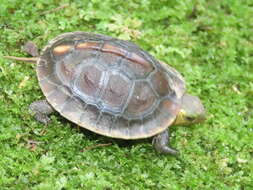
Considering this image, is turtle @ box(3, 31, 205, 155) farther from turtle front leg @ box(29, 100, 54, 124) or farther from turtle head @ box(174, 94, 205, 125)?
turtle head @ box(174, 94, 205, 125)

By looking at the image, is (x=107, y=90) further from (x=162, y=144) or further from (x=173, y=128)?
(x=173, y=128)

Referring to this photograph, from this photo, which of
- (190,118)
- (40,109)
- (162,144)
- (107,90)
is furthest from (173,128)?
(40,109)

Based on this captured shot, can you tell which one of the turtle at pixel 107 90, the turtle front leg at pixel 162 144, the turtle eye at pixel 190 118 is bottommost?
the turtle front leg at pixel 162 144

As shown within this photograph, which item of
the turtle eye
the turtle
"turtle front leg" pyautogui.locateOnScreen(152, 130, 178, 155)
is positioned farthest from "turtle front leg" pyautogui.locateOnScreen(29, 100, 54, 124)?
the turtle eye

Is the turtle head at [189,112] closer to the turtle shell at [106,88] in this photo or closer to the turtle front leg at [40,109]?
the turtle shell at [106,88]

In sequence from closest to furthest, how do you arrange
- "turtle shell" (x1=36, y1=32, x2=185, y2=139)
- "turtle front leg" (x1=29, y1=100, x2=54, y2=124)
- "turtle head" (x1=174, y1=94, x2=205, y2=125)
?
"turtle shell" (x1=36, y1=32, x2=185, y2=139) < "turtle front leg" (x1=29, y1=100, x2=54, y2=124) < "turtle head" (x1=174, y1=94, x2=205, y2=125)

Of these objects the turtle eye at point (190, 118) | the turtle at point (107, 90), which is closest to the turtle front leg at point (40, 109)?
the turtle at point (107, 90)
